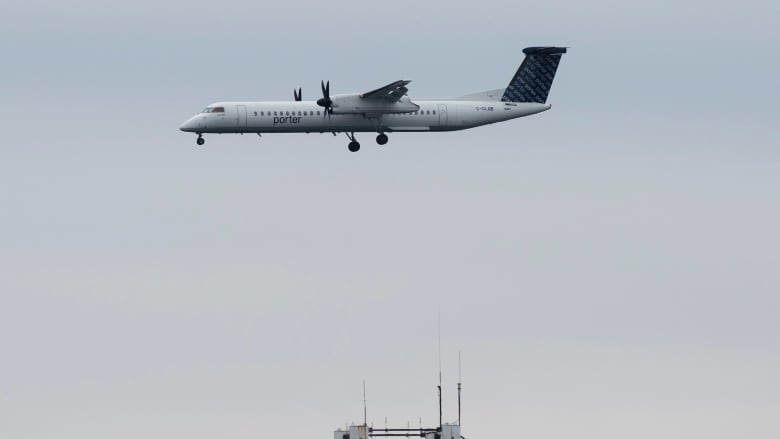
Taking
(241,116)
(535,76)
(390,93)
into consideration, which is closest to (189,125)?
(241,116)

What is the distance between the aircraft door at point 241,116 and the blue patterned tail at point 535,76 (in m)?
20.6

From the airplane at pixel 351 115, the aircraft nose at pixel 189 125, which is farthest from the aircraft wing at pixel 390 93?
the aircraft nose at pixel 189 125

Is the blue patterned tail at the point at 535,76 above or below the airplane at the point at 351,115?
above

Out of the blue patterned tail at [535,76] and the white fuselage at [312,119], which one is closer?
the white fuselage at [312,119]

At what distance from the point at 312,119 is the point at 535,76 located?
19671 mm

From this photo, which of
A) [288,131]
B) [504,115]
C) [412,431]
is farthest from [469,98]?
[412,431]

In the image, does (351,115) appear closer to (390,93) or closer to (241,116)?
(390,93)

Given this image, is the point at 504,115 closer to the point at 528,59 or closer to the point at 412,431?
the point at 528,59

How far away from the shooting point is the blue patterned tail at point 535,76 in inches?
6565

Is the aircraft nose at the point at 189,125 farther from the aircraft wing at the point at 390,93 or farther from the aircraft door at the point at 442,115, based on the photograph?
the aircraft door at the point at 442,115

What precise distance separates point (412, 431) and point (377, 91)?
92.1 feet

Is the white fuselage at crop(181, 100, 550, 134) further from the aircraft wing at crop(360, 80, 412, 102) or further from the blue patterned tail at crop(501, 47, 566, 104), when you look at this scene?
the blue patterned tail at crop(501, 47, 566, 104)

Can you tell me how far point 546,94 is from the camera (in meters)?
168

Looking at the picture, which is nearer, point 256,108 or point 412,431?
point 412,431
